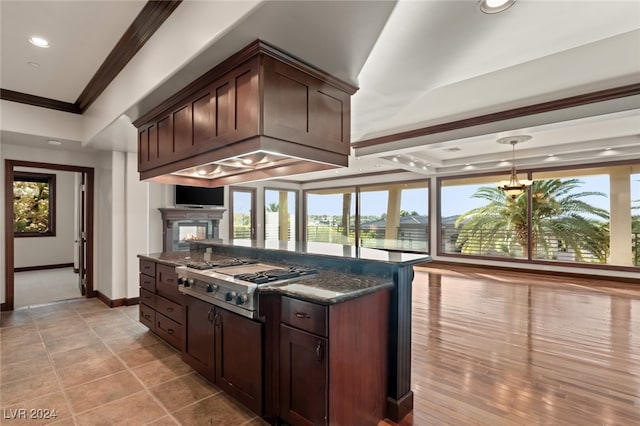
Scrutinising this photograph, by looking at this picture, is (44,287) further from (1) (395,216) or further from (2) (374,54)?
(1) (395,216)

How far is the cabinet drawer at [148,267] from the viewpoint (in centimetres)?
345

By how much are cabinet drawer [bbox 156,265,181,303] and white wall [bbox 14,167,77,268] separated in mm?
6996

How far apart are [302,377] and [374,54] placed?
238cm

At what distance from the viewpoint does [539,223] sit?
24.3 ft

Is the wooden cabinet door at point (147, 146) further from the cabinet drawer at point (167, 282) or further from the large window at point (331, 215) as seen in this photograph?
the large window at point (331, 215)

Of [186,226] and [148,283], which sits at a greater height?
[186,226]

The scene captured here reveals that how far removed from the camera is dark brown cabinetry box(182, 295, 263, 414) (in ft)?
6.78

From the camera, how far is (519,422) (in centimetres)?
207

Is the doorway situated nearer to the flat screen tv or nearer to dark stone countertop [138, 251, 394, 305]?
the flat screen tv

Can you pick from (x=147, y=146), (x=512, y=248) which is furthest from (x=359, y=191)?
(x=147, y=146)

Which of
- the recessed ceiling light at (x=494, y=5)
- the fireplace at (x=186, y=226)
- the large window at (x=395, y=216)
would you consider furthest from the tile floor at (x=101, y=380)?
the large window at (x=395, y=216)

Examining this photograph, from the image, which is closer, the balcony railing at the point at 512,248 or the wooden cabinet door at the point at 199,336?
the wooden cabinet door at the point at 199,336

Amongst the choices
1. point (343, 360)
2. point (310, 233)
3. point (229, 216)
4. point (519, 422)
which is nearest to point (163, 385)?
point (343, 360)

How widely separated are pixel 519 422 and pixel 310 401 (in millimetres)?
1438
